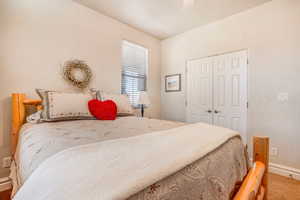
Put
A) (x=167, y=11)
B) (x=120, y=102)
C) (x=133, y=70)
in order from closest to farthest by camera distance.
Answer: (x=120, y=102)
(x=167, y=11)
(x=133, y=70)

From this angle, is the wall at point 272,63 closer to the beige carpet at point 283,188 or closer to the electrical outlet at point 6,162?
the beige carpet at point 283,188

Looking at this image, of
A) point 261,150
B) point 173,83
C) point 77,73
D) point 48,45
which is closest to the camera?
point 261,150

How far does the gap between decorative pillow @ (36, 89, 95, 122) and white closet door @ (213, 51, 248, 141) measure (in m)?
2.25

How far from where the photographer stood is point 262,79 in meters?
2.41

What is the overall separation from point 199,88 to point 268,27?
1.43m

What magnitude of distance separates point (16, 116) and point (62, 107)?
573mm

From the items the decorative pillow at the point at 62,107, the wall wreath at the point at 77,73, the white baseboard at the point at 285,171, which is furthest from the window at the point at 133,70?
the white baseboard at the point at 285,171

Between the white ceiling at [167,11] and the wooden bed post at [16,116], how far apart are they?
1.70 meters

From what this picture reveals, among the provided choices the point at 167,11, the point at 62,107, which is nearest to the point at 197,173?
the point at 62,107

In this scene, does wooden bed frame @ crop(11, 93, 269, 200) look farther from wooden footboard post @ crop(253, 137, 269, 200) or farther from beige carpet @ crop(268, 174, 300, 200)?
beige carpet @ crop(268, 174, 300, 200)

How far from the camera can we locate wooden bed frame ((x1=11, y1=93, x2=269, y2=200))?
848mm

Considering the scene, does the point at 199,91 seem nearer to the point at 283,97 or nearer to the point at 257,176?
the point at 283,97

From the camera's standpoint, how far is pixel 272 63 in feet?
7.63

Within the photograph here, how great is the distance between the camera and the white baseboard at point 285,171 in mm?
2103
